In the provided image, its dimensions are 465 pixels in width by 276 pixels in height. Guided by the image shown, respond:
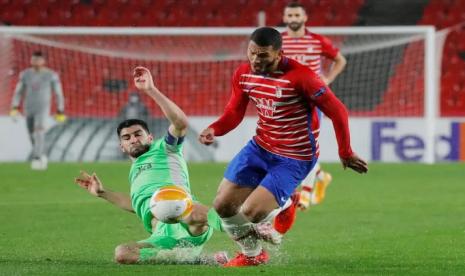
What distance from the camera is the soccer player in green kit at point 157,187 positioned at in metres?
8.12

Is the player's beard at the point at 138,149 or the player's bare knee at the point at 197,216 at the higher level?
the player's beard at the point at 138,149

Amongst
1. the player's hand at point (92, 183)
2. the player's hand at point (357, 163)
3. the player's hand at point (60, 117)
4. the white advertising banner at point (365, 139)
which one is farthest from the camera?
the white advertising banner at point (365, 139)

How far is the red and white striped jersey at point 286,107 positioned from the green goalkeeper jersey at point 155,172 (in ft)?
1.98

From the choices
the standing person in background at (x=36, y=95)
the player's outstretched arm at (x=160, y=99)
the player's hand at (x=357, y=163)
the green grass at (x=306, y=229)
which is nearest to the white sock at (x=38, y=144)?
the standing person in background at (x=36, y=95)

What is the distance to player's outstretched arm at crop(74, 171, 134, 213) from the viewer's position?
28.1 ft

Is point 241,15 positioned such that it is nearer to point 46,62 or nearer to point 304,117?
point 46,62

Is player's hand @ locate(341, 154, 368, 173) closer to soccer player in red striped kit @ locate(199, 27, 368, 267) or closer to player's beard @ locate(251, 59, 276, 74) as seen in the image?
soccer player in red striped kit @ locate(199, 27, 368, 267)

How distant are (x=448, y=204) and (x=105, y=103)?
347 inches

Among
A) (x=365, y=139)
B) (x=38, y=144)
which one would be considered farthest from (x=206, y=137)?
(x=365, y=139)

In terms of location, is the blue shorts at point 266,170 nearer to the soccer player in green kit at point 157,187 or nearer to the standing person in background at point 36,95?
the soccer player in green kit at point 157,187

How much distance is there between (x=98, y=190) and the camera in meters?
8.59

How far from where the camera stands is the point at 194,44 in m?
21.0

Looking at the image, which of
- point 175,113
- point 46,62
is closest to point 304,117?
point 175,113

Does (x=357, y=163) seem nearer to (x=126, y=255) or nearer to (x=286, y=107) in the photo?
(x=286, y=107)
